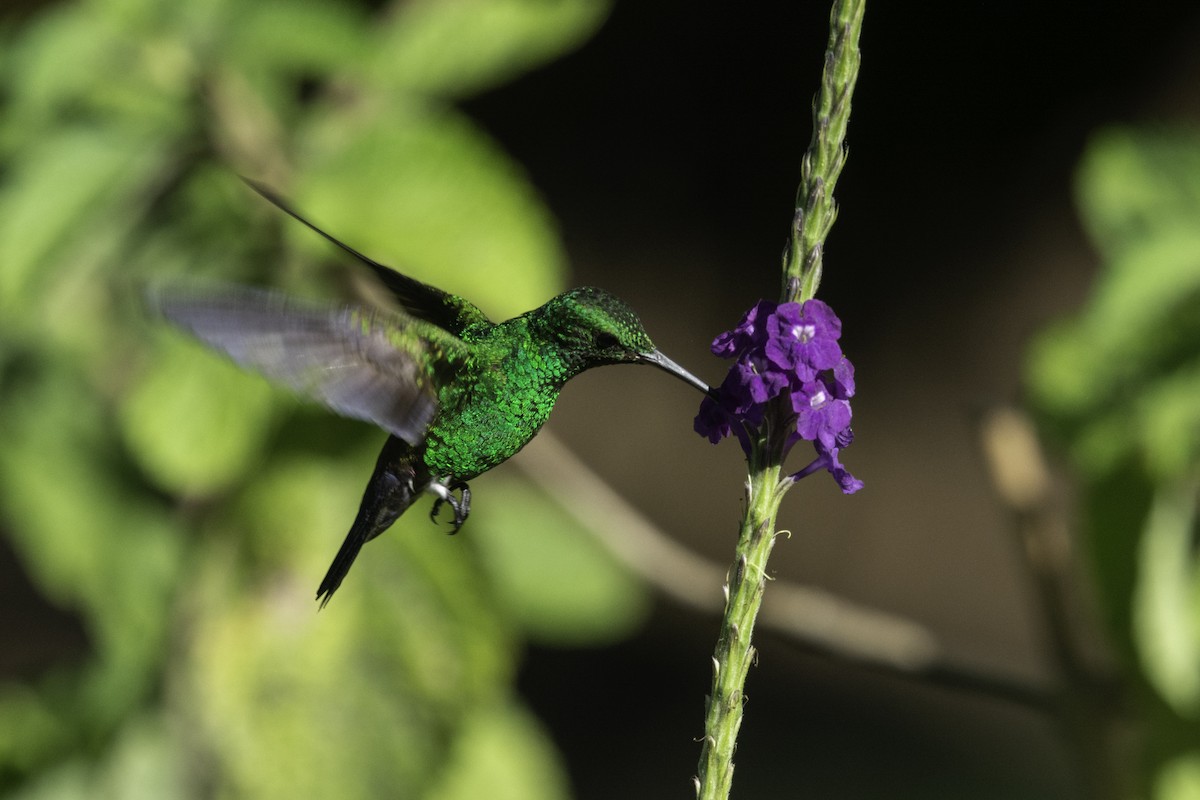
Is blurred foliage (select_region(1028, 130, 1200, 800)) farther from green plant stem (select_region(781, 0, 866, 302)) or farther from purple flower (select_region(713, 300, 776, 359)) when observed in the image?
green plant stem (select_region(781, 0, 866, 302))

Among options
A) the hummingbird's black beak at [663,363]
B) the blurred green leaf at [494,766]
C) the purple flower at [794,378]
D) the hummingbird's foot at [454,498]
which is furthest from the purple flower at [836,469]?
the blurred green leaf at [494,766]

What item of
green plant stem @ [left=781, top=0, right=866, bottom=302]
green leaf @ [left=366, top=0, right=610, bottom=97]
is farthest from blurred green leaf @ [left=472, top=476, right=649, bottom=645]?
green plant stem @ [left=781, top=0, right=866, bottom=302]

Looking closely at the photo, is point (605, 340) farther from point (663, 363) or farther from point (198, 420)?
point (198, 420)

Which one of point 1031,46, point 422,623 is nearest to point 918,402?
point 1031,46

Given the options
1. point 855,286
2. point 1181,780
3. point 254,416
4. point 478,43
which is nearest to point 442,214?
point 478,43

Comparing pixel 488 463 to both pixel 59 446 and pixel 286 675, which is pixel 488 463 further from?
pixel 59 446

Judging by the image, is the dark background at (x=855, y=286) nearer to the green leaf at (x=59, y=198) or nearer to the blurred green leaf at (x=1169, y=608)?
the blurred green leaf at (x=1169, y=608)
